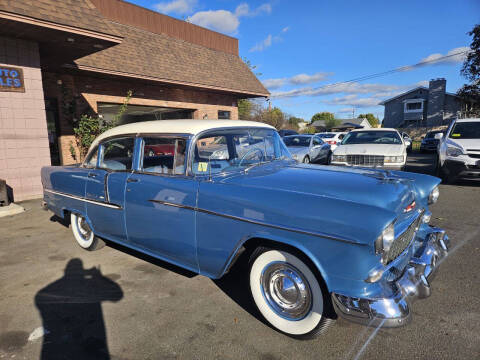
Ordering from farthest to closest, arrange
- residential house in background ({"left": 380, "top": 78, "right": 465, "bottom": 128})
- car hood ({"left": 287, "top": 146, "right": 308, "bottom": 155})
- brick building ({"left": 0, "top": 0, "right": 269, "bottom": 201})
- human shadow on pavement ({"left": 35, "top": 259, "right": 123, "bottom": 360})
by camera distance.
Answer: residential house in background ({"left": 380, "top": 78, "right": 465, "bottom": 128}) → car hood ({"left": 287, "top": 146, "right": 308, "bottom": 155}) → brick building ({"left": 0, "top": 0, "right": 269, "bottom": 201}) → human shadow on pavement ({"left": 35, "top": 259, "right": 123, "bottom": 360})

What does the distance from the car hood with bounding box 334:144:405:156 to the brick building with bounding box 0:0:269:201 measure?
623 centimetres

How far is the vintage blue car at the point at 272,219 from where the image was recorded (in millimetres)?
1985

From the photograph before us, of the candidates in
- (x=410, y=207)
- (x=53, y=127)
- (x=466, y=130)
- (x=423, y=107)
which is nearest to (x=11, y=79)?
(x=53, y=127)

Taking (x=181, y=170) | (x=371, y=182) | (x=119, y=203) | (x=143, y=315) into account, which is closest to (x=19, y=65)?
(x=119, y=203)

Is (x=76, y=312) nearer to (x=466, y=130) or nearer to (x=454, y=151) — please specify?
(x=454, y=151)

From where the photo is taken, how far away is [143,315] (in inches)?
106

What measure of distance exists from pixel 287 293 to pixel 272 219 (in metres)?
0.63

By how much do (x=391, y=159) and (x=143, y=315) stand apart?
6.86 m

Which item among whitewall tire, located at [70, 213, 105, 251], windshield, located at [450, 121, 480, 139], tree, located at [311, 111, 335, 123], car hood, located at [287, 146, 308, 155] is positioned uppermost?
tree, located at [311, 111, 335, 123]

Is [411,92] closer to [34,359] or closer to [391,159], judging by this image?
[391,159]

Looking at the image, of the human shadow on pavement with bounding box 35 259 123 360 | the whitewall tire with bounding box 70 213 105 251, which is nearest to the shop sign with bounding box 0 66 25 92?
the whitewall tire with bounding box 70 213 105 251

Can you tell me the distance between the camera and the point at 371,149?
796cm

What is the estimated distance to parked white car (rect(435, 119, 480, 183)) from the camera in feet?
23.7

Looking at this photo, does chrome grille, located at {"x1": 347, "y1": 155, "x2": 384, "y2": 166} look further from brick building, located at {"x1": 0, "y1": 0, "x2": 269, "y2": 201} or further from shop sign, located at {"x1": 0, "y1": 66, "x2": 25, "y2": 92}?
shop sign, located at {"x1": 0, "y1": 66, "x2": 25, "y2": 92}
